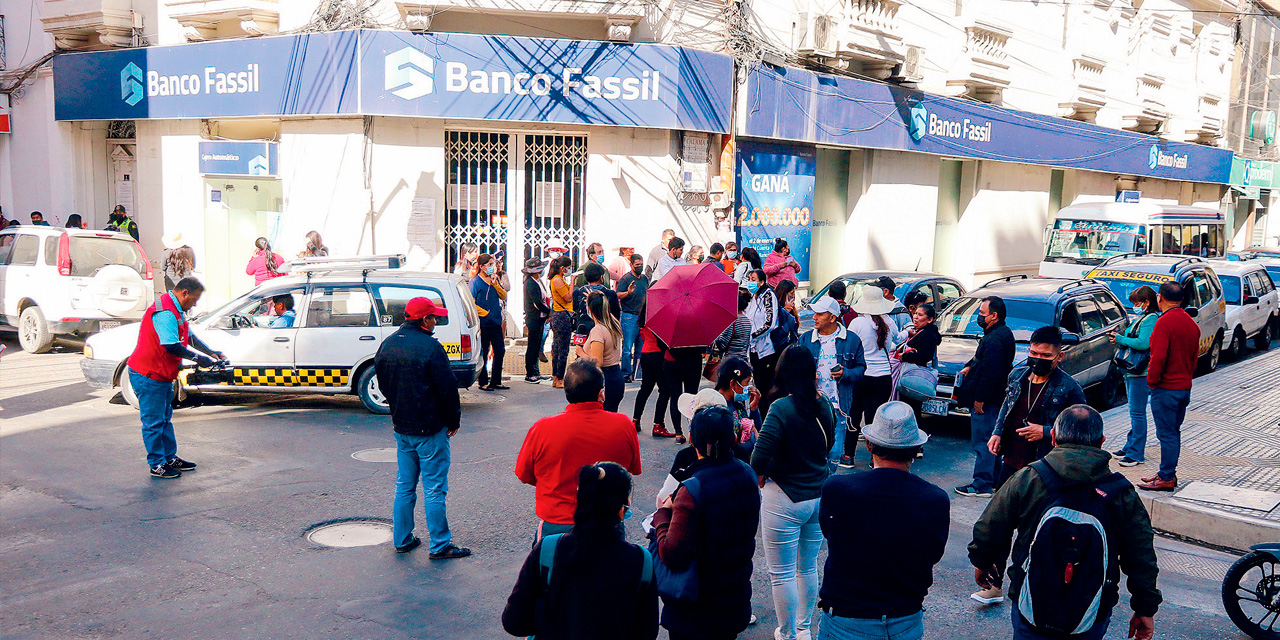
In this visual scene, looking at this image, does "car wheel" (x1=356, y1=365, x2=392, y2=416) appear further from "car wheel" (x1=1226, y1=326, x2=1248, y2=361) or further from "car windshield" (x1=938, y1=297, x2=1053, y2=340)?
"car wheel" (x1=1226, y1=326, x2=1248, y2=361)

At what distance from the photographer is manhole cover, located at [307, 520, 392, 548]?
6.98 m

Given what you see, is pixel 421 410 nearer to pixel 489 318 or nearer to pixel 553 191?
pixel 489 318

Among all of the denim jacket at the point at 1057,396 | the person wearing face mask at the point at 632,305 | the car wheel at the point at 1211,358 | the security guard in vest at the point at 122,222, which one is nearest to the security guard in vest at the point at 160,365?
the person wearing face mask at the point at 632,305

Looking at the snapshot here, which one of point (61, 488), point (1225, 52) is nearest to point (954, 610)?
point (61, 488)

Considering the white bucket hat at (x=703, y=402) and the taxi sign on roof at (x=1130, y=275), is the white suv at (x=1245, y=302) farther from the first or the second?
the white bucket hat at (x=703, y=402)

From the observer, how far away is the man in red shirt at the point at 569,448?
4.80 metres

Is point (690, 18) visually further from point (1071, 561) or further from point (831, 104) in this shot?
point (1071, 561)

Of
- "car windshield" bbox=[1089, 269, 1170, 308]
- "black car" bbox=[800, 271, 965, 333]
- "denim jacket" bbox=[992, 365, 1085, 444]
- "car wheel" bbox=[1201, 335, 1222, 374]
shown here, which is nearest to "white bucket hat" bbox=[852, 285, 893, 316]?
"denim jacket" bbox=[992, 365, 1085, 444]

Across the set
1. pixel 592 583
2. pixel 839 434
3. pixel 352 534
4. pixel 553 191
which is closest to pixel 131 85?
pixel 553 191

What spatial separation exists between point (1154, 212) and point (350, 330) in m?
16.6

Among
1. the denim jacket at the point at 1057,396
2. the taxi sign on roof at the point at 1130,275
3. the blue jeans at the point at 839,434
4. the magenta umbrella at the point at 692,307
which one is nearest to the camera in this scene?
the denim jacket at the point at 1057,396

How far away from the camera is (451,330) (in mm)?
11156

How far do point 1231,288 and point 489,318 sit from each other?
13.1 metres

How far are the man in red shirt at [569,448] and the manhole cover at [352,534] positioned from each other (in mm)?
2626
